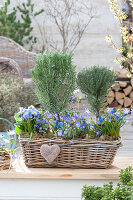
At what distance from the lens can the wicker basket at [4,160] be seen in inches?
84.7

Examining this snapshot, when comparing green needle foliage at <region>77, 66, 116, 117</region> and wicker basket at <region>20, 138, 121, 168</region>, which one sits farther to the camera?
green needle foliage at <region>77, 66, 116, 117</region>

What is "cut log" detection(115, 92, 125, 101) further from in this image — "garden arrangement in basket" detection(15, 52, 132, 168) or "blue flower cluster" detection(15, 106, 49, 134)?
"blue flower cluster" detection(15, 106, 49, 134)

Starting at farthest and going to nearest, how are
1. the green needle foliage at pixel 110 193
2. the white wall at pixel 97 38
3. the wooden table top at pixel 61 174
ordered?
1. the white wall at pixel 97 38
2. the wooden table top at pixel 61 174
3. the green needle foliage at pixel 110 193

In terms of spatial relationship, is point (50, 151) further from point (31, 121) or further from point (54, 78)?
point (54, 78)

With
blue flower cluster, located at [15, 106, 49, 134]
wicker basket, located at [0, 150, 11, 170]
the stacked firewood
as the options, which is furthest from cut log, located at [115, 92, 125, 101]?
wicker basket, located at [0, 150, 11, 170]

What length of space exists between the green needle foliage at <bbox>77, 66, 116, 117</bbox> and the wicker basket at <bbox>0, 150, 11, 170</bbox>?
0.61 m

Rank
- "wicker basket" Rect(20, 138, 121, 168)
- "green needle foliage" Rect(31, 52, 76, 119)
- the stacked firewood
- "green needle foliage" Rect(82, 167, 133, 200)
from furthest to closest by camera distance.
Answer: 1. the stacked firewood
2. "green needle foliage" Rect(31, 52, 76, 119)
3. "wicker basket" Rect(20, 138, 121, 168)
4. "green needle foliage" Rect(82, 167, 133, 200)

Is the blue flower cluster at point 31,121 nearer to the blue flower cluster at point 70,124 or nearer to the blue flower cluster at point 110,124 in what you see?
the blue flower cluster at point 70,124

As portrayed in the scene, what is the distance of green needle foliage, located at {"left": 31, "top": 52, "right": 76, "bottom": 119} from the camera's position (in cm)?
224

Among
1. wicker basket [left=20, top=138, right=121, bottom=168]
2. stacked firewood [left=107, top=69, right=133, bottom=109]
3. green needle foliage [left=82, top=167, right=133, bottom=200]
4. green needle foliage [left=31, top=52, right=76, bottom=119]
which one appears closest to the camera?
green needle foliage [left=82, top=167, right=133, bottom=200]

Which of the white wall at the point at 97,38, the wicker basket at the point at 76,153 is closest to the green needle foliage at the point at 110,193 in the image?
the wicker basket at the point at 76,153

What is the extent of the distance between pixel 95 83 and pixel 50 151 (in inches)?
21.7

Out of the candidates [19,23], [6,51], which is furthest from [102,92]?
[19,23]

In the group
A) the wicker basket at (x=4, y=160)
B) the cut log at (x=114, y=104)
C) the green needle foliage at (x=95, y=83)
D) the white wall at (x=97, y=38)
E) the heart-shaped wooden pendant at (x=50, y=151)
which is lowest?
the cut log at (x=114, y=104)
